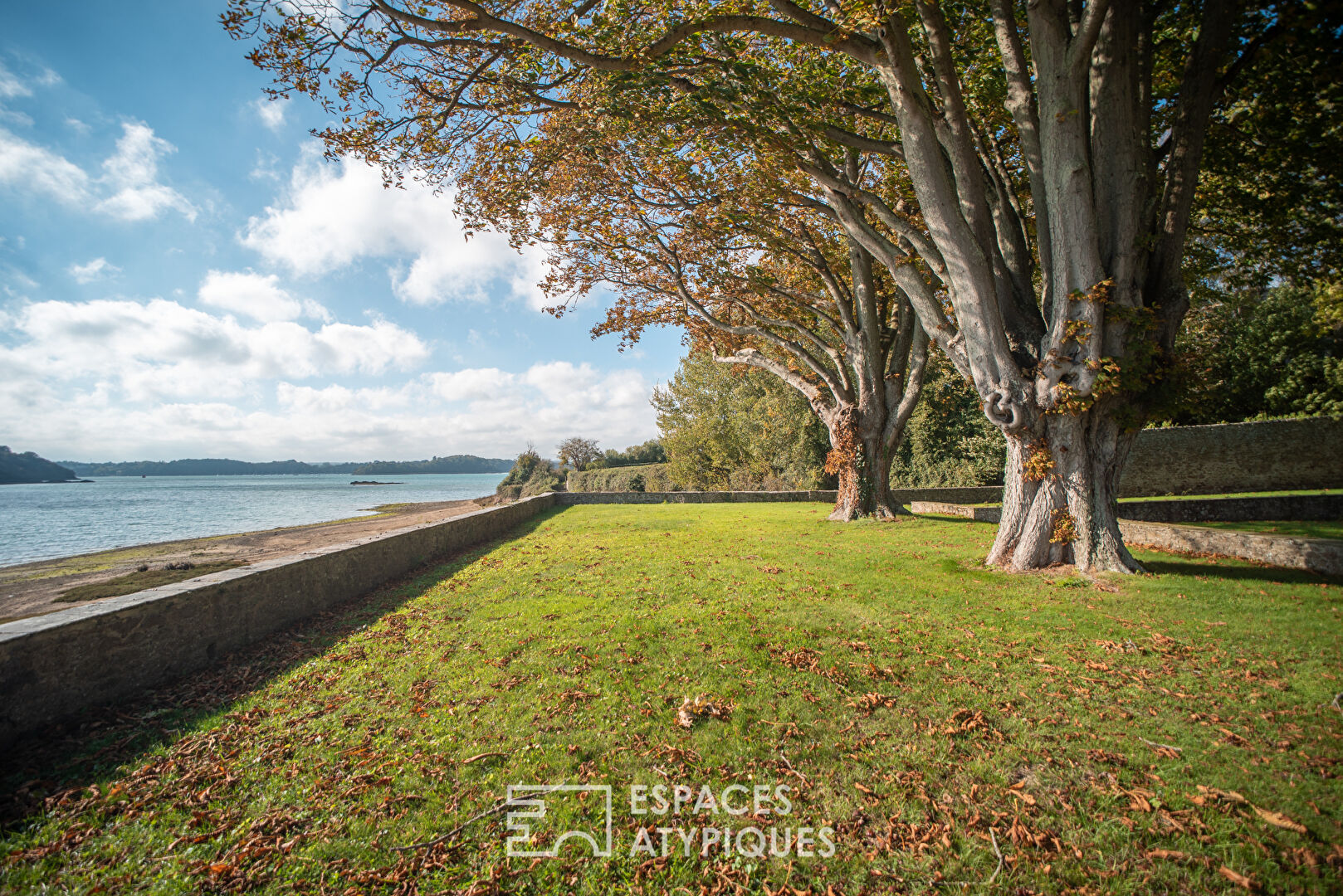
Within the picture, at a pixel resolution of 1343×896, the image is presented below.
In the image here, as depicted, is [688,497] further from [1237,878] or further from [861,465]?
[1237,878]

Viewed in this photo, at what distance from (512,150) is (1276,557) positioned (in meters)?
13.5

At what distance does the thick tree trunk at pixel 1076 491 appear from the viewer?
6.83 meters

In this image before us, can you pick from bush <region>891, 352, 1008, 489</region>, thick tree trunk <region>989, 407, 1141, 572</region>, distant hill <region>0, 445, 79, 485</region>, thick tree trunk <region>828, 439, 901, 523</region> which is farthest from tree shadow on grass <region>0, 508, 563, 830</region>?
distant hill <region>0, 445, 79, 485</region>

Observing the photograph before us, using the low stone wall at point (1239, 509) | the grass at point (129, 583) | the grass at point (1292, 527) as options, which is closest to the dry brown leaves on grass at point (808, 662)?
the grass at point (129, 583)

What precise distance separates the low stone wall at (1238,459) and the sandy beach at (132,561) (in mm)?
24134

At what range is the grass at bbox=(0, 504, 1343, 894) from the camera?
2281mm

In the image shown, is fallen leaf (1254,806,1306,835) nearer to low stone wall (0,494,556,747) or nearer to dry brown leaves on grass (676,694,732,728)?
dry brown leaves on grass (676,694,732,728)

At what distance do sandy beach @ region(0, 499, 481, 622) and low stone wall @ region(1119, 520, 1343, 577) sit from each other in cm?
1368

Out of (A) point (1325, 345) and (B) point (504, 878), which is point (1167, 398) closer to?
(B) point (504, 878)

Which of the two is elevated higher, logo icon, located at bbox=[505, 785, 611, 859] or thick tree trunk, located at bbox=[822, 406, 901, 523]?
thick tree trunk, located at bbox=[822, 406, 901, 523]

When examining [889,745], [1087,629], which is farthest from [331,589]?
[1087,629]

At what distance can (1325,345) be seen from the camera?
715 inches

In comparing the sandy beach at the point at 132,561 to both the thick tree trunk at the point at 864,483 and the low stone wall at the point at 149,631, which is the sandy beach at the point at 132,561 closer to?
the low stone wall at the point at 149,631

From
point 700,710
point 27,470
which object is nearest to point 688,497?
point 700,710
